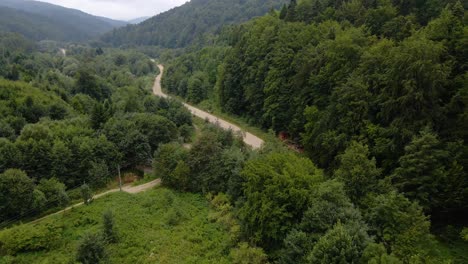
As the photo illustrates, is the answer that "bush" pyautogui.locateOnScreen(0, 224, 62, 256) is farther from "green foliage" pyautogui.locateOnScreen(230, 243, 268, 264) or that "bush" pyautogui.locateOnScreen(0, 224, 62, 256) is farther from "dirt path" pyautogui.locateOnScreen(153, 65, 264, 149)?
"dirt path" pyautogui.locateOnScreen(153, 65, 264, 149)

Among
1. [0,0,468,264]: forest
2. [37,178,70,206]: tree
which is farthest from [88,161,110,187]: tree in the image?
[37,178,70,206]: tree

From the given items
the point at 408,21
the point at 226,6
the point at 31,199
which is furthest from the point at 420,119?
the point at 226,6

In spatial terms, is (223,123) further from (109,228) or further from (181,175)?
(109,228)

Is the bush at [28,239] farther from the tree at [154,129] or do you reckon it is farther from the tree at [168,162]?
the tree at [154,129]

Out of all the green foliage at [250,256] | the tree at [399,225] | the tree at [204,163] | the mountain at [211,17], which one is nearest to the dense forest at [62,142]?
the tree at [204,163]

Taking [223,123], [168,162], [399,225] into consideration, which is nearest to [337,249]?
[399,225]

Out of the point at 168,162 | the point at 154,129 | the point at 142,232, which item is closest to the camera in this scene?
the point at 142,232

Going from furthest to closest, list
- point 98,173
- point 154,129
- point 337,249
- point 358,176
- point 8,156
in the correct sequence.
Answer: point 154,129 < point 98,173 < point 8,156 < point 358,176 < point 337,249
